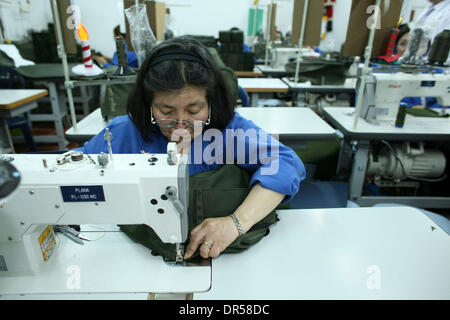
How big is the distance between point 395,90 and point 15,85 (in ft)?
12.3

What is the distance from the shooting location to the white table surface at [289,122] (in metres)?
1.87

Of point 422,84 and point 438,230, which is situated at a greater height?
point 422,84

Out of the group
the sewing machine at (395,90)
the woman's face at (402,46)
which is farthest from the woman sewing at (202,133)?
the woman's face at (402,46)

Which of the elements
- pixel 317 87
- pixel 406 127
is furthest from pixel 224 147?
pixel 317 87

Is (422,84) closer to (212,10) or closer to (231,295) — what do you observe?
(231,295)

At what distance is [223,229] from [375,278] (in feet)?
1.38

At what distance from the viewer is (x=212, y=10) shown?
21.8 feet

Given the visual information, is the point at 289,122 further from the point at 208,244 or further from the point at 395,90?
the point at 208,244

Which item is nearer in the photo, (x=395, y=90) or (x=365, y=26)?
(x=365, y=26)

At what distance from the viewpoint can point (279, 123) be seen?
80.3 inches

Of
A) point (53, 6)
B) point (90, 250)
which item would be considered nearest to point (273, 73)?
point (53, 6)

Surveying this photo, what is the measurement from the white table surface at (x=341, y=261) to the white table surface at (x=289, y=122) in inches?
36.8

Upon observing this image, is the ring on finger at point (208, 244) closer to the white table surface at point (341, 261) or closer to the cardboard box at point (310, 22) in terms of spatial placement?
the white table surface at point (341, 261)
